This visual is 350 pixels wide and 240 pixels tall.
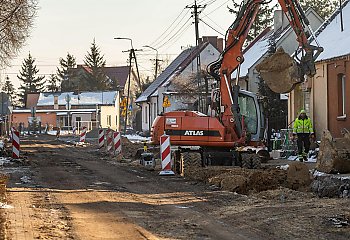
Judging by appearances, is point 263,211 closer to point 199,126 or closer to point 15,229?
point 15,229

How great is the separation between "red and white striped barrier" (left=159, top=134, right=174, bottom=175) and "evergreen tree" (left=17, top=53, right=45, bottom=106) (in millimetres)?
112435

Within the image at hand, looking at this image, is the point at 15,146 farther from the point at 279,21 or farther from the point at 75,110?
the point at 75,110

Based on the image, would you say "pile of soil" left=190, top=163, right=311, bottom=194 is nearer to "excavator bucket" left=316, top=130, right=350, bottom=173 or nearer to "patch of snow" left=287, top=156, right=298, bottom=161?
"excavator bucket" left=316, top=130, right=350, bottom=173

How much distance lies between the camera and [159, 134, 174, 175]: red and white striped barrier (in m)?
21.3

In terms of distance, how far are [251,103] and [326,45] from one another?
9.36 meters

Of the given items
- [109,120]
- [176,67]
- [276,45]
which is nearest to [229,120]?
[276,45]

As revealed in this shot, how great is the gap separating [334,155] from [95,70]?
106 m

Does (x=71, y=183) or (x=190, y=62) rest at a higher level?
(x=190, y=62)

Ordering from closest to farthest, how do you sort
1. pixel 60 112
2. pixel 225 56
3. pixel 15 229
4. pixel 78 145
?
pixel 15 229 → pixel 225 56 → pixel 78 145 → pixel 60 112

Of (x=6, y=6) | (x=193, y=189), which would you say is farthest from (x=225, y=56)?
(x=6, y=6)

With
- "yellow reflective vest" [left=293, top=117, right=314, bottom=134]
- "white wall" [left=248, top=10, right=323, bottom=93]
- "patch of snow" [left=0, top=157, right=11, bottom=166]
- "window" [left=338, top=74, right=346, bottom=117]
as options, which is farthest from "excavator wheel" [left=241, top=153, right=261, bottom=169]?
"white wall" [left=248, top=10, right=323, bottom=93]

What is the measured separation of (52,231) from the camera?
A: 10.5m

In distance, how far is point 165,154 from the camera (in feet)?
69.9

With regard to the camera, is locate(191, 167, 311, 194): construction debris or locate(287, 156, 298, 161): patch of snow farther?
locate(287, 156, 298, 161): patch of snow
